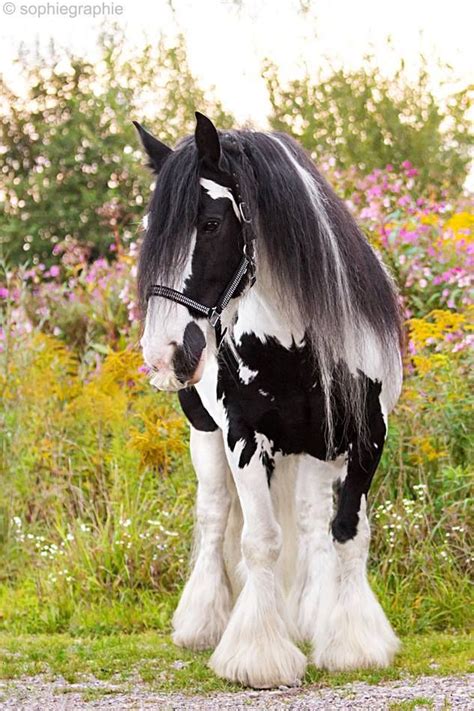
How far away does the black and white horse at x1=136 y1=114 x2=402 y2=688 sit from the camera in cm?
329

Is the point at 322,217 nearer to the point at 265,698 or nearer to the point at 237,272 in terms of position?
the point at 237,272

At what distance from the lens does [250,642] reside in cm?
384

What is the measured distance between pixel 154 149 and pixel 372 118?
39.3ft

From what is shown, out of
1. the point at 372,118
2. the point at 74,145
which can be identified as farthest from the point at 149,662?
the point at 74,145

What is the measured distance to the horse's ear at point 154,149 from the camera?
12.0 feet

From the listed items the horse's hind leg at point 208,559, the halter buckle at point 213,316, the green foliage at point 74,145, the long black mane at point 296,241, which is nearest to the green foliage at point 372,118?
the green foliage at point 74,145

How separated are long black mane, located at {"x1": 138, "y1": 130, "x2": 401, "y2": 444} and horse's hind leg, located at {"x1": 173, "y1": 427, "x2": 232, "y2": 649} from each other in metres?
1.02

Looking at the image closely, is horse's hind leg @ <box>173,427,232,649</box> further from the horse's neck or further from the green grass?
the horse's neck

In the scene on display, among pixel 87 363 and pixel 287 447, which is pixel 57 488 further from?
pixel 287 447

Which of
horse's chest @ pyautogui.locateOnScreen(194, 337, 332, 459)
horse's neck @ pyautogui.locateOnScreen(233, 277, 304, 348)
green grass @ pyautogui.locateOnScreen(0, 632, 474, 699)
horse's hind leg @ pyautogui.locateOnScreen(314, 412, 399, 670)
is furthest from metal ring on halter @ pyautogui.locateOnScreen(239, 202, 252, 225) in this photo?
green grass @ pyautogui.locateOnScreen(0, 632, 474, 699)

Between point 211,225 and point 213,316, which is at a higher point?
point 211,225

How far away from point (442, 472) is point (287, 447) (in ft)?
5.76

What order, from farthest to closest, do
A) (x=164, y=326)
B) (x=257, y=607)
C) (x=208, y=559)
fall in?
(x=208, y=559), (x=257, y=607), (x=164, y=326)

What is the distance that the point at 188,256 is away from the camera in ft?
10.7
